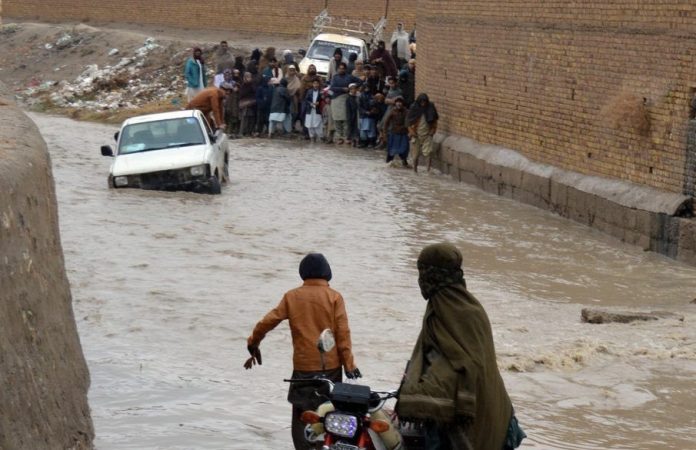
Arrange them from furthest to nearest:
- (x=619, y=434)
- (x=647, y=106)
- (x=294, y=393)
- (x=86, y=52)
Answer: (x=86, y=52)
(x=647, y=106)
(x=619, y=434)
(x=294, y=393)

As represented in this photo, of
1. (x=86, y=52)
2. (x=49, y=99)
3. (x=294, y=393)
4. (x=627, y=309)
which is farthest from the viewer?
Answer: (x=86, y=52)

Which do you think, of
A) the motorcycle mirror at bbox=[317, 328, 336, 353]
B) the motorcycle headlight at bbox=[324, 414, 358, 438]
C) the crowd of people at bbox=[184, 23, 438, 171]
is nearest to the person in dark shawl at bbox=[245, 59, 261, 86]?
the crowd of people at bbox=[184, 23, 438, 171]

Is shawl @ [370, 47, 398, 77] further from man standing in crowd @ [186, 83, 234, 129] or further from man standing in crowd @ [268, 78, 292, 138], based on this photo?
man standing in crowd @ [186, 83, 234, 129]

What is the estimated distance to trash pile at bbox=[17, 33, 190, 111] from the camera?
1411 inches

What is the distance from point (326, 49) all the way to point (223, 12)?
1242 cm

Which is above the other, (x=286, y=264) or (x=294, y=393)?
(x=294, y=393)

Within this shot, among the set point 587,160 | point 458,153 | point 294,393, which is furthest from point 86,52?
point 294,393

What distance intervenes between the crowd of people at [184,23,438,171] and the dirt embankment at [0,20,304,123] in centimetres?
416

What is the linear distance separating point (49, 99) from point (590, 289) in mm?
25945

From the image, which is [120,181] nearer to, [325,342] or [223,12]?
[325,342]

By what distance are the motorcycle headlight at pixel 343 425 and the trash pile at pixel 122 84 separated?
99.5 feet

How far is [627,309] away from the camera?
12570 mm

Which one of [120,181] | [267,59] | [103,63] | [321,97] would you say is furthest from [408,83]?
[103,63]

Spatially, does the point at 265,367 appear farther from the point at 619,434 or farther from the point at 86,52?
the point at 86,52
